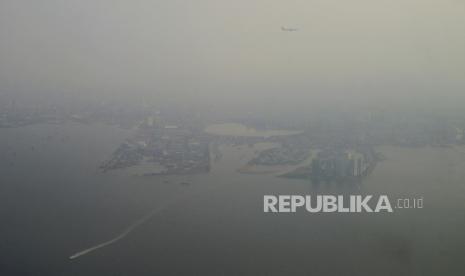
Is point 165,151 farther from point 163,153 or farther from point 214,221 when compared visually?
point 214,221

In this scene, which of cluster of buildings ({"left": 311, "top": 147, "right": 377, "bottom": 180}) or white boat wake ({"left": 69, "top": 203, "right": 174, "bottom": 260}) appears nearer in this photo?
white boat wake ({"left": 69, "top": 203, "right": 174, "bottom": 260})

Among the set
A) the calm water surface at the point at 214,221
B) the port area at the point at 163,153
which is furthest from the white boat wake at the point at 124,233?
the port area at the point at 163,153

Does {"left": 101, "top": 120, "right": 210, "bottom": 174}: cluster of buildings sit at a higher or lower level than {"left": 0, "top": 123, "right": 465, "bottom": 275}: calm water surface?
higher

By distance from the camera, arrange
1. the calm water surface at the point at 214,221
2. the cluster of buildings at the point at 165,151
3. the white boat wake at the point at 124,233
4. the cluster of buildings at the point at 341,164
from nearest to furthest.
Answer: the calm water surface at the point at 214,221, the white boat wake at the point at 124,233, the cluster of buildings at the point at 341,164, the cluster of buildings at the point at 165,151

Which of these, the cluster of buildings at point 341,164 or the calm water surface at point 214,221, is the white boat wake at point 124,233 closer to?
the calm water surface at point 214,221

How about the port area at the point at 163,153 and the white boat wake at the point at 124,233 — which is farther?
the port area at the point at 163,153

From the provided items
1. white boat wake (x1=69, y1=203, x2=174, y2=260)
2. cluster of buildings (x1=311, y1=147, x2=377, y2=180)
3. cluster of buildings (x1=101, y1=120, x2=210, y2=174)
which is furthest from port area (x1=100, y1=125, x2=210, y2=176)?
cluster of buildings (x1=311, y1=147, x2=377, y2=180)

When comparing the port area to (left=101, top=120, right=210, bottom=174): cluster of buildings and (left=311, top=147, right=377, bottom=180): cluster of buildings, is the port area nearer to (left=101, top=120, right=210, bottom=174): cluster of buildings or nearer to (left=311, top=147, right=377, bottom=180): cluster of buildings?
(left=101, top=120, right=210, bottom=174): cluster of buildings

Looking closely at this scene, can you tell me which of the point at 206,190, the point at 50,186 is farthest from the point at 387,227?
the point at 50,186

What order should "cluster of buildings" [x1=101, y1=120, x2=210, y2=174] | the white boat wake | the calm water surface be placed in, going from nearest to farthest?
the calm water surface, the white boat wake, "cluster of buildings" [x1=101, y1=120, x2=210, y2=174]

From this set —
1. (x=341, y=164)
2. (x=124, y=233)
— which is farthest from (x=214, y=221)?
(x=341, y=164)

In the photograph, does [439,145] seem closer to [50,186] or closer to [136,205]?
[136,205]
